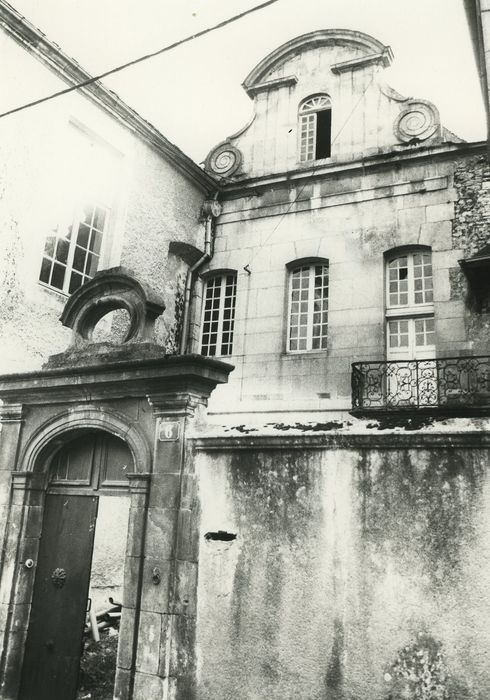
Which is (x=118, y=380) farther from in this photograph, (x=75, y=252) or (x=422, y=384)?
(x=422, y=384)

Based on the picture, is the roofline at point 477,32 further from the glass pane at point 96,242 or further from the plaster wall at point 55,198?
the glass pane at point 96,242

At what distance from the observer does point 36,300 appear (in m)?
9.34

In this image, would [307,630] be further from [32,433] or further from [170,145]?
[170,145]

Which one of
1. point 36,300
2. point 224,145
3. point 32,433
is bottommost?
point 32,433

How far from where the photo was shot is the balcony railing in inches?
404

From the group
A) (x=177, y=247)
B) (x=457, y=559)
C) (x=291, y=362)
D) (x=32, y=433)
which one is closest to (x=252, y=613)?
(x=457, y=559)

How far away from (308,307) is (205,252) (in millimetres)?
2756

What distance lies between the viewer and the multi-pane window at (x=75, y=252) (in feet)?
32.6

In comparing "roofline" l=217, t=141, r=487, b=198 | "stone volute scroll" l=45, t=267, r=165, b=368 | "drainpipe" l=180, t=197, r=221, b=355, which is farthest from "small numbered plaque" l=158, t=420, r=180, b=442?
"roofline" l=217, t=141, r=487, b=198

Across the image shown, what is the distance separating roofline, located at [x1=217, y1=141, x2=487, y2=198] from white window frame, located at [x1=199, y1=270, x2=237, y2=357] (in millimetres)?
1940

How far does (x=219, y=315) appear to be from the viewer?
13.3 m

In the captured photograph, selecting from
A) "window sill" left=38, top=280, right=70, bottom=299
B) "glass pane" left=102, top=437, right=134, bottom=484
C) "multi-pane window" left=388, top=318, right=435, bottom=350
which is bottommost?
"glass pane" left=102, top=437, right=134, bottom=484

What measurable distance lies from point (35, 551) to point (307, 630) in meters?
3.19

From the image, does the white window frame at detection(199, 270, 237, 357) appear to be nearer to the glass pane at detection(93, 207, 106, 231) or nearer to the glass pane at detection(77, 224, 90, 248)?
the glass pane at detection(93, 207, 106, 231)
